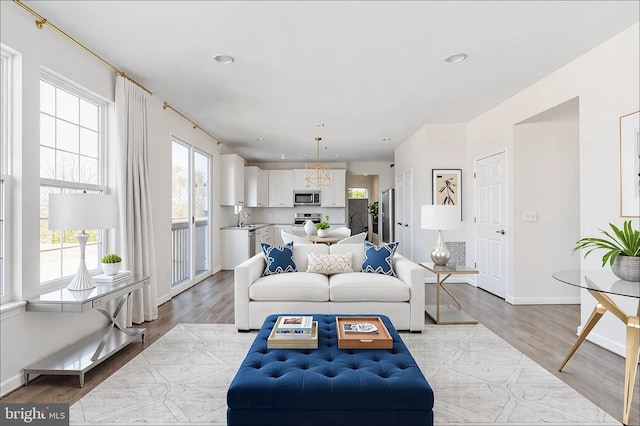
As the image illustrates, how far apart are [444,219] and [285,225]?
5.90 meters

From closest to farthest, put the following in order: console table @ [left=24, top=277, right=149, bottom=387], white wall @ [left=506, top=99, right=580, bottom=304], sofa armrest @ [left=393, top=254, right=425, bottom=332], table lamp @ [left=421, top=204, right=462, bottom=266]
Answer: console table @ [left=24, top=277, right=149, bottom=387]
sofa armrest @ [left=393, top=254, right=425, bottom=332]
table lamp @ [left=421, top=204, right=462, bottom=266]
white wall @ [left=506, top=99, right=580, bottom=304]

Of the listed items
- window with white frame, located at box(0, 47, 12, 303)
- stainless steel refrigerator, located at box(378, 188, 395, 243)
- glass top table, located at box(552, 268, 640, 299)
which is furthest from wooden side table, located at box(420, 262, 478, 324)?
stainless steel refrigerator, located at box(378, 188, 395, 243)

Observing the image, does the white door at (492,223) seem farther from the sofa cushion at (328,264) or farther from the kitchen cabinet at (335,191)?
the kitchen cabinet at (335,191)

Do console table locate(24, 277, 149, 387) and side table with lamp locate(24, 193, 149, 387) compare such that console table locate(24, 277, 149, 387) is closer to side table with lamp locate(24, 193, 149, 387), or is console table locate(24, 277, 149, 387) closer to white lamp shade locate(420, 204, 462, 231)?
side table with lamp locate(24, 193, 149, 387)

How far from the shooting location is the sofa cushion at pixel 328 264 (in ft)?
12.5

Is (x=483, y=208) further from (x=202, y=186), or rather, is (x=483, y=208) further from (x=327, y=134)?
(x=202, y=186)

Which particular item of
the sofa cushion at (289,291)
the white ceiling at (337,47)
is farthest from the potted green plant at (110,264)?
the white ceiling at (337,47)

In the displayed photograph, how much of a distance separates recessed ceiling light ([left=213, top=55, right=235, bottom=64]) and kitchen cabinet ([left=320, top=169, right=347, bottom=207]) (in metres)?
5.87

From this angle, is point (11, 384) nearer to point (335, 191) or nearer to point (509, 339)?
point (509, 339)

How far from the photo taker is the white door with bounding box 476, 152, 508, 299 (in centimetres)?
460

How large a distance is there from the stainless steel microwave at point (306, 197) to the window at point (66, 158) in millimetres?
5773

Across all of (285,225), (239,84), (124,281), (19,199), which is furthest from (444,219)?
(285,225)

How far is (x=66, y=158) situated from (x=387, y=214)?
6809 mm

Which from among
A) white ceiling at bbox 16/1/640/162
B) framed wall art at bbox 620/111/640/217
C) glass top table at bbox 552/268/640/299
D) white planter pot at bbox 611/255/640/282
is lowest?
glass top table at bbox 552/268/640/299
